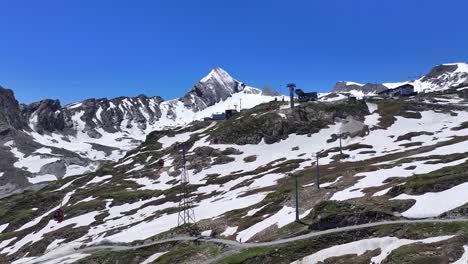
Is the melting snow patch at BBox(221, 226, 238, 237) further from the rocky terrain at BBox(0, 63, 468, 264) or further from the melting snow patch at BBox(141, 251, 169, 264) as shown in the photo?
the melting snow patch at BBox(141, 251, 169, 264)

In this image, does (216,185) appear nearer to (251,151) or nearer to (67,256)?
(251,151)

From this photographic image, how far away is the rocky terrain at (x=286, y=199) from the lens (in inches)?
1971

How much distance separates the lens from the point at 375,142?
471ft

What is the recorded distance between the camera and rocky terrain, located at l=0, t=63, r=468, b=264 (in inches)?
1971

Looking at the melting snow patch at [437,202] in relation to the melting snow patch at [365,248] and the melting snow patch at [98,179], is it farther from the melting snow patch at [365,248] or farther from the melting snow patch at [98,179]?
the melting snow patch at [98,179]

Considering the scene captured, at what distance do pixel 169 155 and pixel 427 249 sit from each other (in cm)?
15826

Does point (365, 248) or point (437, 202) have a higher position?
point (437, 202)

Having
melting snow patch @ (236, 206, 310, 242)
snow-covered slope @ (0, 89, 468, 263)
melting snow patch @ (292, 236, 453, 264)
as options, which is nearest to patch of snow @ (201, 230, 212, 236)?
snow-covered slope @ (0, 89, 468, 263)

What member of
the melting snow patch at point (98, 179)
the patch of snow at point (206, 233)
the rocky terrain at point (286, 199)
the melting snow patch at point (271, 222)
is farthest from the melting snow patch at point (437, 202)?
the melting snow patch at point (98, 179)

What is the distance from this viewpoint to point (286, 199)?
A: 75.7m

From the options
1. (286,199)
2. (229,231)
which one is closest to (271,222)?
(229,231)

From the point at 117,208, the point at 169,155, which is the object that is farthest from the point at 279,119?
the point at 117,208

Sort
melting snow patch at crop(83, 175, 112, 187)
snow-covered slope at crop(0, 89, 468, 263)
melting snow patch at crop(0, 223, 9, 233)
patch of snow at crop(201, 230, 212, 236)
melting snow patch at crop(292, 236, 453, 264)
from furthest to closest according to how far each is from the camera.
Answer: melting snow patch at crop(83, 175, 112, 187) → melting snow patch at crop(0, 223, 9, 233) → patch of snow at crop(201, 230, 212, 236) → snow-covered slope at crop(0, 89, 468, 263) → melting snow patch at crop(292, 236, 453, 264)

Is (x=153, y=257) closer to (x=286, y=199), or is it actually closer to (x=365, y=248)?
(x=286, y=199)
